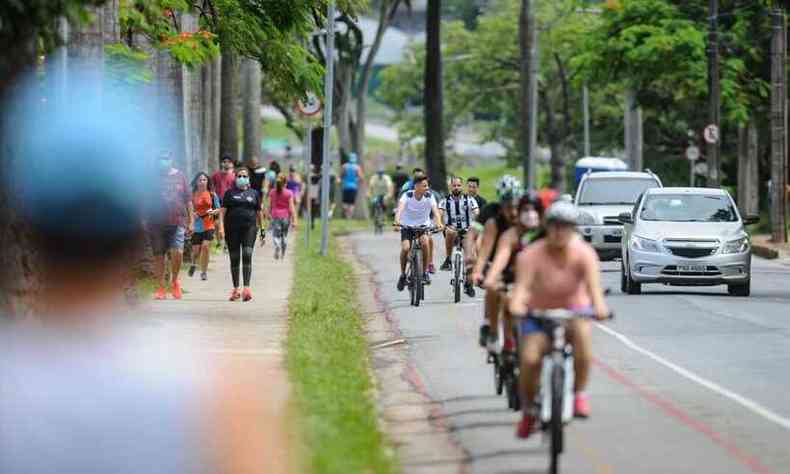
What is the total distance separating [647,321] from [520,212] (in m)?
10.2

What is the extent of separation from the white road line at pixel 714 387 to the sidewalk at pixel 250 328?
3.53 m

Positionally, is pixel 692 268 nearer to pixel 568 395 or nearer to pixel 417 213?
pixel 417 213

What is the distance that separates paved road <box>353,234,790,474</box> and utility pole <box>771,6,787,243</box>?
16644mm

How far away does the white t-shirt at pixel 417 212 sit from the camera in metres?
26.8

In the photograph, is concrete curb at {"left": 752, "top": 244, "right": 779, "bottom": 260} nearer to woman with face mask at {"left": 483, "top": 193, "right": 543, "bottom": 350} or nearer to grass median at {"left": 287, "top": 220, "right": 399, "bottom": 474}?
grass median at {"left": 287, "top": 220, "right": 399, "bottom": 474}

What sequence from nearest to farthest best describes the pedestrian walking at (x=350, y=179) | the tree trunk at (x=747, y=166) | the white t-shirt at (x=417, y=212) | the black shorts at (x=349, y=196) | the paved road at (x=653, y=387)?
the paved road at (x=653, y=387) → the white t-shirt at (x=417, y=212) → the pedestrian walking at (x=350, y=179) → the black shorts at (x=349, y=196) → the tree trunk at (x=747, y=166)

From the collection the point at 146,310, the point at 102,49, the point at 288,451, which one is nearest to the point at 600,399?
the point at 288,451

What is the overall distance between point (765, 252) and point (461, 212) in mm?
16735

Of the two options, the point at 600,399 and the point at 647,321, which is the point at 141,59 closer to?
the point at 647,321

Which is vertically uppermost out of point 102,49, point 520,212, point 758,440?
point 102,49

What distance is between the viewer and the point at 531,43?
67.4 m

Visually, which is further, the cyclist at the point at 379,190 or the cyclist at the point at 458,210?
the cyclist at the point at 379,190

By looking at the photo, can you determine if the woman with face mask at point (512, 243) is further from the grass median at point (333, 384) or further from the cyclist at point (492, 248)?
the grass median at point (333, 384)

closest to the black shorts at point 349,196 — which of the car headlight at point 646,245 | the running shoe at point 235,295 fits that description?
the car headlight at point 646,245
